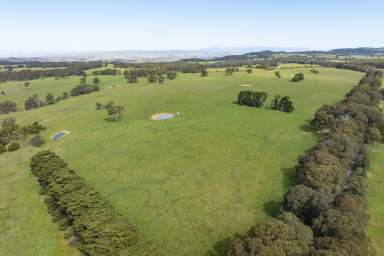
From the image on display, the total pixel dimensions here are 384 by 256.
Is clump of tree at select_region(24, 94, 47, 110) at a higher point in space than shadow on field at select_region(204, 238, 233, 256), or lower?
higher

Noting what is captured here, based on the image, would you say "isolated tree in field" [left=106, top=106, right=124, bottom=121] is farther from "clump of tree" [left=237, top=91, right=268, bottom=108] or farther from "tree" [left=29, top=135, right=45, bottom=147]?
"clump of tree" [left=237, top=91, right=268, bottom=108]

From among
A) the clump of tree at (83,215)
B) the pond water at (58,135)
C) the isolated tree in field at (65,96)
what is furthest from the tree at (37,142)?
the isolated tree in field at (65,96)

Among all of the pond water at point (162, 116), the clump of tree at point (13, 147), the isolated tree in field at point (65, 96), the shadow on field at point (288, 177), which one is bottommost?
the shadow on field at point (288, 177)

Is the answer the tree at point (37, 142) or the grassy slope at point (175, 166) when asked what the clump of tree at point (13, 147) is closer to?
the grassy slope at point (175, 166)

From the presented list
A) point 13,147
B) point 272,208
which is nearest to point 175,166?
point 272,208

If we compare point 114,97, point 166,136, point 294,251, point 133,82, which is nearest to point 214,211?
point 294,251

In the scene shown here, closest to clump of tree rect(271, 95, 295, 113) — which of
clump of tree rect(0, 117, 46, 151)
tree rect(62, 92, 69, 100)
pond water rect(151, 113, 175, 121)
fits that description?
pond water rect(151, 113, 175, 121)
